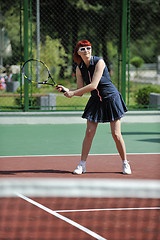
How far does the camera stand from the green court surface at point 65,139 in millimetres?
10102

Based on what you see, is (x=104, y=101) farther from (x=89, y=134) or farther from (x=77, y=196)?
(x=77, y=196)

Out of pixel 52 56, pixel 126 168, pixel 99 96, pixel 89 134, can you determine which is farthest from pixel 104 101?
pixel 52 56

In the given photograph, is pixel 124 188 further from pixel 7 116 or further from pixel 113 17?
pixel 113 17

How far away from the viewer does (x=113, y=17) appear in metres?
29.9

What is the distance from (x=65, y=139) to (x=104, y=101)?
13.7 feet

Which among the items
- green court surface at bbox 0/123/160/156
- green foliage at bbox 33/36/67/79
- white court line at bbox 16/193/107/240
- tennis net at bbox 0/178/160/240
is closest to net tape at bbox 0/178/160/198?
tennis net at bbox 0/178/160/240

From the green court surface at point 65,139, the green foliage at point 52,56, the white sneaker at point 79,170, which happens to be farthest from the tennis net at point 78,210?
the green foliage at point 52,56

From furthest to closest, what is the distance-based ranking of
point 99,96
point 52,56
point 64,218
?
point 52,56
point 99,96
point 64,218

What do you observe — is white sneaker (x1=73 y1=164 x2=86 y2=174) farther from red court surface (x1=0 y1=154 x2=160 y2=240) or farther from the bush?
the bush

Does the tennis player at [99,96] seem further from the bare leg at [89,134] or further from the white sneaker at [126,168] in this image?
the white sneaker at [126,168]

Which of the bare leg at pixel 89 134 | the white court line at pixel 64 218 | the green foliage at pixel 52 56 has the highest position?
the green foliage at pixel 52 56

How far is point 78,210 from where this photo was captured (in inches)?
229

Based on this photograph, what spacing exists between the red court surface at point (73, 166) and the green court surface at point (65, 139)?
0.71m

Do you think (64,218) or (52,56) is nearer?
(64,218)
